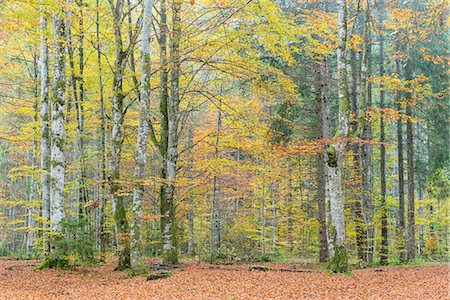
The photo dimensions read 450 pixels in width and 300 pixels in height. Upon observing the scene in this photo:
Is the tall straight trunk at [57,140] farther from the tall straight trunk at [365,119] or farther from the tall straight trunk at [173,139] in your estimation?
the tall straight trunk at [365,119]

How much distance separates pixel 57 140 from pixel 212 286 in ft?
20.5

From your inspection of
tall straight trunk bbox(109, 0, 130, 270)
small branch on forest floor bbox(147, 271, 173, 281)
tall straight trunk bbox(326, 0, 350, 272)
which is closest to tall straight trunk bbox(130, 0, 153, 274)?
small branch on forest floor bbox(147, 271, 173, 281)

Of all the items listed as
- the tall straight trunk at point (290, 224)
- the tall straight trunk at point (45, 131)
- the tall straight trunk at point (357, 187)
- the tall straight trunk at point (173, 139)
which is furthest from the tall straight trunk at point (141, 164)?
the tall straight trunk at point (290, 224)

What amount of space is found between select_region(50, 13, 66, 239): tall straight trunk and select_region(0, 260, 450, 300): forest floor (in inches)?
61.9

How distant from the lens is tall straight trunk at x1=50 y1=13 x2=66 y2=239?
10961 mm

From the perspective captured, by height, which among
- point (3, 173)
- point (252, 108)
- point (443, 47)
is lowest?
point (3, 173)

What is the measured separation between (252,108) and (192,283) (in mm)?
8036

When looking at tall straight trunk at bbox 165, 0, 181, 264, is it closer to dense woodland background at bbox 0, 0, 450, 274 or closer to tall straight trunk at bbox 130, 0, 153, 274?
dense woodland background at bbox 0, 0, 450, 274

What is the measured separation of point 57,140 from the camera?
11180 mm

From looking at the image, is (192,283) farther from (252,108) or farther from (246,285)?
(252,108)

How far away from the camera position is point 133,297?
7.18 m

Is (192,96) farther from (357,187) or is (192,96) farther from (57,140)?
(357,187)

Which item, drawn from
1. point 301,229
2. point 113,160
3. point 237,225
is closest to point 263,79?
point 113,160

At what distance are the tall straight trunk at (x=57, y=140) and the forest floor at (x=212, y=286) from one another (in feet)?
5.16
